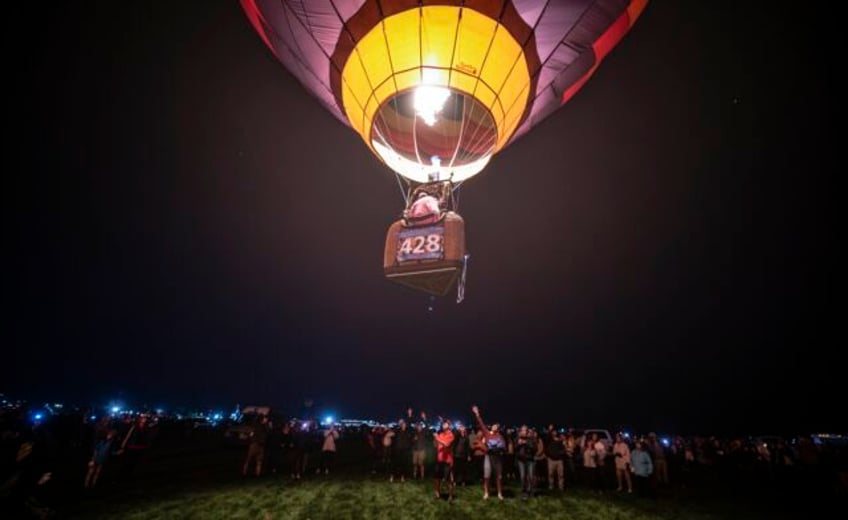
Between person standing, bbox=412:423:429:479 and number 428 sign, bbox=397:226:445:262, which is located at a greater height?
number 428 sign, bbox=397:226:445:262

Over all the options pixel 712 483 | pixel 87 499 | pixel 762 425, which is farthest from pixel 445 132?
pixel 762 425

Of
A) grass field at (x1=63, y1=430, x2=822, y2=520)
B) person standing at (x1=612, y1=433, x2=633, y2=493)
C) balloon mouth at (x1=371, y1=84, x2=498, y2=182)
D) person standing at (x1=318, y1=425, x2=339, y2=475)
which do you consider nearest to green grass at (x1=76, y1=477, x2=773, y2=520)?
grass field at (x1=63, y1=430, x2=822, y2=520)

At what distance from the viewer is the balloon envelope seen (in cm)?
659

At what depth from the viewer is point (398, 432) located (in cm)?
1143

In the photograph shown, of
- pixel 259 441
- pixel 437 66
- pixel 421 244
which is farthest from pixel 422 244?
pixel 259 441

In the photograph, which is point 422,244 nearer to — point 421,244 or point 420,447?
point 421,244

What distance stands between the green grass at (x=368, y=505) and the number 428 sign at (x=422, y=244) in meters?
4.57

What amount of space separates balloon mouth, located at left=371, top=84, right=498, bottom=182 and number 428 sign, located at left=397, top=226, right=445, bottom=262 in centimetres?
196

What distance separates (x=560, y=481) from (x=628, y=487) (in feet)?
7.26

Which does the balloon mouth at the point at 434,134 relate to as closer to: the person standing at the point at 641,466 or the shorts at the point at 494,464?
the shorts at the point at 494,464

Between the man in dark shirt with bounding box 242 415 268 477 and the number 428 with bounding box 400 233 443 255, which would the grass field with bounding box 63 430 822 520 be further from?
the number 428 with bounding box 400 233 443 255

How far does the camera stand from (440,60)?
703 centimetres

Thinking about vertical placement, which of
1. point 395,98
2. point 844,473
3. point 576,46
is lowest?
point 844,473

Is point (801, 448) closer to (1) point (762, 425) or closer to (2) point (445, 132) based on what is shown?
(2) point (445, 132)
